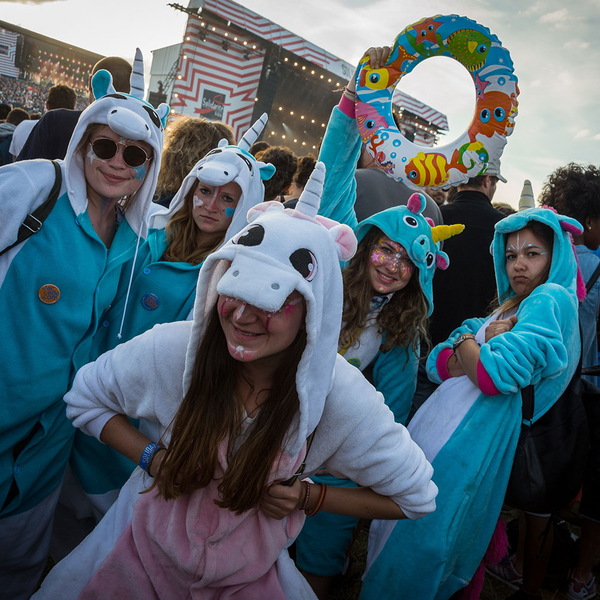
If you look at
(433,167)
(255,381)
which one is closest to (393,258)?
(433,167)

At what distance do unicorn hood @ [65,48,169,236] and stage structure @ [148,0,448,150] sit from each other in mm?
10570

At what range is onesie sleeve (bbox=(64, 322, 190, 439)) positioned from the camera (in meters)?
1.30

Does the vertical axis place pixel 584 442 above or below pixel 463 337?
below

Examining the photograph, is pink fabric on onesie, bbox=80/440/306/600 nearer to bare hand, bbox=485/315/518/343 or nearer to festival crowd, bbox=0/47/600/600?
festival crowd, bbox=0/47/600/600

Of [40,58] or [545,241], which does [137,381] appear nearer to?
[545,241]

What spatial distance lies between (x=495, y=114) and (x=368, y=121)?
576 mm

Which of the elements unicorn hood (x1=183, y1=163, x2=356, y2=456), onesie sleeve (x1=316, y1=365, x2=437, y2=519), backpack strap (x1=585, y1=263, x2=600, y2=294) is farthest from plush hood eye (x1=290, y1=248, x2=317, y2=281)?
backpack strap (x1=585, y1=263, x2=600, y2=294)

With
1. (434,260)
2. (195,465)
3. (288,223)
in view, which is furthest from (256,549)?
(434,260)

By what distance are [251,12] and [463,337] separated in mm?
13551

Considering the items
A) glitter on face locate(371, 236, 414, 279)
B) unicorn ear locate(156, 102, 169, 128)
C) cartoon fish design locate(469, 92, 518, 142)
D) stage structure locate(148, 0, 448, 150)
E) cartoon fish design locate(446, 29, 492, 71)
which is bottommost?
glitter on face locate(371, 236, 414, 279)

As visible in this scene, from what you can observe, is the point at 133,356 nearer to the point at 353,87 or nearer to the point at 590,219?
the point at 353,87

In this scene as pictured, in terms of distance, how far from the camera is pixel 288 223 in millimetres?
1117

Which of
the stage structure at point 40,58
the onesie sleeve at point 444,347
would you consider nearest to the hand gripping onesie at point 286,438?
the onesie sleeve at point 444,347

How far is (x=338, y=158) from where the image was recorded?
241 cm
